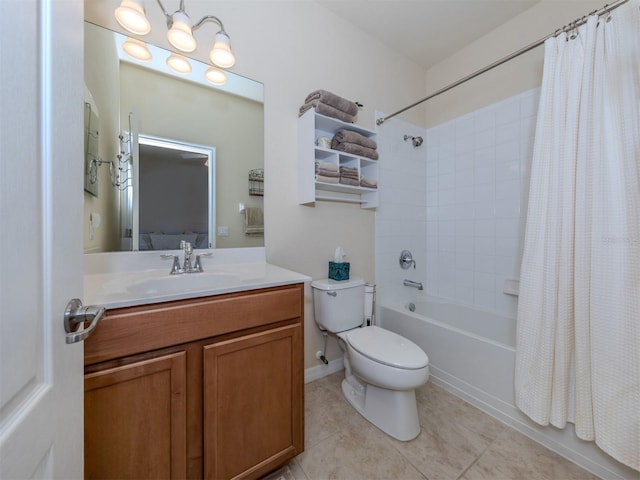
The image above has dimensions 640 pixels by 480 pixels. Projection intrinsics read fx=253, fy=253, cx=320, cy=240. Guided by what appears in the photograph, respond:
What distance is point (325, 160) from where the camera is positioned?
177 centimetres

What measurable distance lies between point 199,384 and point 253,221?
901 mm

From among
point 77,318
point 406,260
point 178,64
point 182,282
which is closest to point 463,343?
point 406,260

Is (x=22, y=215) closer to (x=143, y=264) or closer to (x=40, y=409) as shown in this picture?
(x=40, y=409)

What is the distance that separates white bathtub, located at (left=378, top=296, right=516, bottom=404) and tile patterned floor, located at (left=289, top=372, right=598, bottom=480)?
167 mm

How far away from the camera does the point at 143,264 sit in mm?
1244

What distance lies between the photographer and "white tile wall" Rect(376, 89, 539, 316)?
1887mm

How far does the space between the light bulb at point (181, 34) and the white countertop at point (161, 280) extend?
1049 millimetres

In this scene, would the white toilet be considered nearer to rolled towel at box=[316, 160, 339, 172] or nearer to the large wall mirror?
the large wall mirror

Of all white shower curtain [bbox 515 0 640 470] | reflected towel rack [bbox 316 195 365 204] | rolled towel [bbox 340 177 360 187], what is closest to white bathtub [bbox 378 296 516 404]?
white shower curtain [bbox 515 0 640 470]

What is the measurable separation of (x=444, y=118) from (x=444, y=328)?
1855mm

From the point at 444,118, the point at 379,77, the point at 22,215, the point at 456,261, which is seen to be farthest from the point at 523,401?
the point at 379,77

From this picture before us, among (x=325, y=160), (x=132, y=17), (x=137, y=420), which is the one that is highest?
(x=132, y=17)

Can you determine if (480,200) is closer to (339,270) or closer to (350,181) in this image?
(350,181)

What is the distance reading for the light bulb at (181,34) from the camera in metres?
1.19
